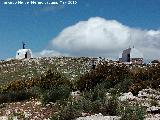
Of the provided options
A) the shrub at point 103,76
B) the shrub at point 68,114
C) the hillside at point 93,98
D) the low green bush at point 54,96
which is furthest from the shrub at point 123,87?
the shrub at point 68,114

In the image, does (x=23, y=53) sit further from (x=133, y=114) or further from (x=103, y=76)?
(x=133, y=114)

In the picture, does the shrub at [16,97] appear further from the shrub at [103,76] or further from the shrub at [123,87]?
the shrub at [123,87]

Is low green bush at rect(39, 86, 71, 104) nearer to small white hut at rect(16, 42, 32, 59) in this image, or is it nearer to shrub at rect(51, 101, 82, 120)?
shrub at rect(51, 101, 82, 120)

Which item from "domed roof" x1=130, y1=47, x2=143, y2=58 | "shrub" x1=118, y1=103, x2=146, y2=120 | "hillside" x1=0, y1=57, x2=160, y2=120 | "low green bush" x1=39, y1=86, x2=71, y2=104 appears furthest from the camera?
"domed roof" x1=130, y1=47, x2=143, y2=58

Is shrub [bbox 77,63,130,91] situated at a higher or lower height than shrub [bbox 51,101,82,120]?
higher

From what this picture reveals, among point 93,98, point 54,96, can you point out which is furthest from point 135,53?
point 93,98

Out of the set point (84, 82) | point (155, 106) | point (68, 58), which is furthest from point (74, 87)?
point (68, 58)

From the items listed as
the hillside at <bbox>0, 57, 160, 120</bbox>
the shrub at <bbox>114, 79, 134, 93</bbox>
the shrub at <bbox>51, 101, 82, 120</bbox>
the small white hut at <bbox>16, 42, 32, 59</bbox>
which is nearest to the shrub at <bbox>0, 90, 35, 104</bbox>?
the hillside at <bbox>0, 57, 160, 120</bbox>

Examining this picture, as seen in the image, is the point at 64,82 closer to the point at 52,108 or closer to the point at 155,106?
the point at 52,108

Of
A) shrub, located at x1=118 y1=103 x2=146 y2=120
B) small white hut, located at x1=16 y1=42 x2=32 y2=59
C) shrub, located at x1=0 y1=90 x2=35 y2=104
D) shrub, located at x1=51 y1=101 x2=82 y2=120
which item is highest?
small white hut, located at x1=16 y1=42 x2=32 y2=59

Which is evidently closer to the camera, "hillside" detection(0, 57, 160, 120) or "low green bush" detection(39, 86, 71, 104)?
"hillside" detection(0, 57, 160, 120)

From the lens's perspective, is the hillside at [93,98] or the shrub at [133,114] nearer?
the shrub at [133,114]

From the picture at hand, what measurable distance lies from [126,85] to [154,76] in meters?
3.18

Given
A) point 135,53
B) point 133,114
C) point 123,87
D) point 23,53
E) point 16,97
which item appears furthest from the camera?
point 23,53
